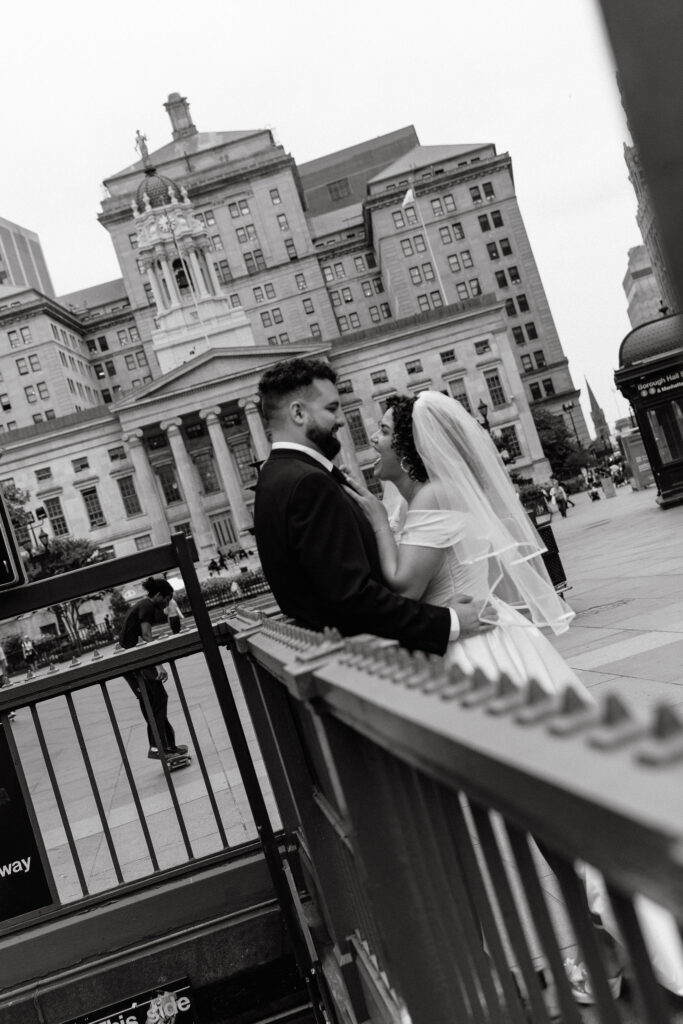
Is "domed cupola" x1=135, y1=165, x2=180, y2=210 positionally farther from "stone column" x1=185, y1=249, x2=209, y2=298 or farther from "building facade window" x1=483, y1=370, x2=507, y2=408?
"building facade window" x1=483, y1=370, x2=507, y2=408

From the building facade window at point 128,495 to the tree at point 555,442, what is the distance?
1544 inches

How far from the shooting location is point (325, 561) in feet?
11.3

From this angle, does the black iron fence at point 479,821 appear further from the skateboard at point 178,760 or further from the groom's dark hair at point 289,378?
the skateboard at point 178,760

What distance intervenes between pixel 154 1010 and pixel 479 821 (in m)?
3.70

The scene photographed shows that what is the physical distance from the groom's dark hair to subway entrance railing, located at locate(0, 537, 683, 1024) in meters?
0.81

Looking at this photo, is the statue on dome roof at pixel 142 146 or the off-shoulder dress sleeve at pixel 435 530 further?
the statue on dome roof at pixel 142 146

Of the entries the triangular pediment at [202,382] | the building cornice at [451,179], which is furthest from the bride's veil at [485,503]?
the building cornice at [451,179]

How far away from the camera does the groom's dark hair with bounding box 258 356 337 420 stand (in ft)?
12.3

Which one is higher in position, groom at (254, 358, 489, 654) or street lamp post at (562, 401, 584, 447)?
street lamp post at (562, 401, 584, 447)

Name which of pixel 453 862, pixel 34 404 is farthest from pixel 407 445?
pixel 34 404

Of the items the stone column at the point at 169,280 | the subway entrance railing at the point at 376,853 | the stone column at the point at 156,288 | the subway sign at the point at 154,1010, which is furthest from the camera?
the stone column at the point at 156,288

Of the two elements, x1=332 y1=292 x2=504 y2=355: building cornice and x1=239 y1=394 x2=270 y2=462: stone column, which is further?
x1=332 y1=292 x2=504 y2=355: building cornice

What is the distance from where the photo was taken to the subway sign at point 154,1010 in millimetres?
4414

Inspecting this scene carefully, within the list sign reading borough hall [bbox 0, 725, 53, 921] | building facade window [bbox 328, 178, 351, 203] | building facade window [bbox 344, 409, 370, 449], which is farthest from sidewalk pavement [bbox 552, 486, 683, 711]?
building facade window [bbox 328, 178, 351, 203]
